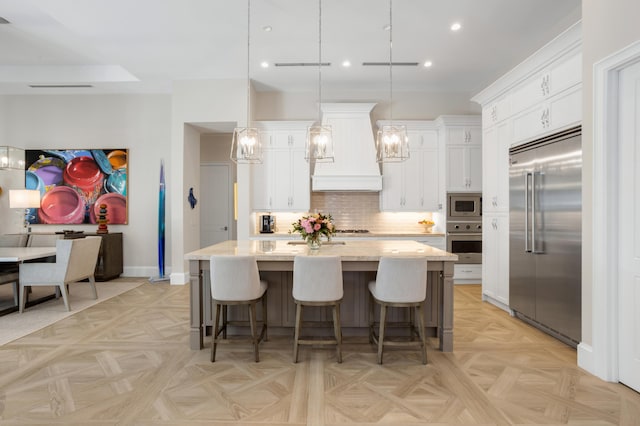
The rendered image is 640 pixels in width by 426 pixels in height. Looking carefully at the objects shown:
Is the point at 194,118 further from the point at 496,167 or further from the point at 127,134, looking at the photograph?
the point at 496,167

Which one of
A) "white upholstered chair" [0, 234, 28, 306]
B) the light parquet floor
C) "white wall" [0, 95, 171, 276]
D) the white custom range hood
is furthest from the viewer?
"white wall" [0, 95, 171, 276]

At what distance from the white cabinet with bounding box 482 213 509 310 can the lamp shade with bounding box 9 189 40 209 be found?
717 cm

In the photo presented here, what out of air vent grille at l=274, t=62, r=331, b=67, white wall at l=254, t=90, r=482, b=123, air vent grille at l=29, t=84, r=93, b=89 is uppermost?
air vent grille at l=274, t=62, r=331, b=67

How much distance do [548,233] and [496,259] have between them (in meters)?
1.19

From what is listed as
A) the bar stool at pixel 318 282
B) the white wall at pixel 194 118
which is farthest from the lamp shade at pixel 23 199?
the bar stool at pixel 318 282

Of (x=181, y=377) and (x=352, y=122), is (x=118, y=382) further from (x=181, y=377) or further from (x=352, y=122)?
(x=352, y=122)

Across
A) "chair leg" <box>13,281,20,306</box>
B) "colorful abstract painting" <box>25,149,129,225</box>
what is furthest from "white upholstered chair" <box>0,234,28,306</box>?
"colorful abstract painting" <box>25,149,129,225</box>

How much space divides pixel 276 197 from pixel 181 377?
12.8 feet

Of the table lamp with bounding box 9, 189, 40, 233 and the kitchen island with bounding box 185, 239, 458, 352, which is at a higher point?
the table lamp with bounding box 9, 189, 40, 233

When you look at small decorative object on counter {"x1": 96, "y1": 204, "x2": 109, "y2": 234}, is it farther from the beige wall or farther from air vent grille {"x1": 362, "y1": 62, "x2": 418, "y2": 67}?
the beige wall

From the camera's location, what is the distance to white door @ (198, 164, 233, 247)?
7.76 meters

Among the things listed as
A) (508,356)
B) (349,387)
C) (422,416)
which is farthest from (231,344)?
→ (508,356)

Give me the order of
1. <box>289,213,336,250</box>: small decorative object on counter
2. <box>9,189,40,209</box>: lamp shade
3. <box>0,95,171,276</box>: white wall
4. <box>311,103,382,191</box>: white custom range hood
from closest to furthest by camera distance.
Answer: <box>289,213,336,250</box>: small decorative object on counter → <box>9,189,40,209</box>: lamp shade → <box>311,103,382,191</box>: white custom range hood → <box>0,95,171,276</box>: white wall

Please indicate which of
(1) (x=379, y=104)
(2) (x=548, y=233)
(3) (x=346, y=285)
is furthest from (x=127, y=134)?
(2) (x=548, y=233)
